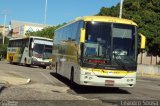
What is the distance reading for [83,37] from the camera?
62.7 ft

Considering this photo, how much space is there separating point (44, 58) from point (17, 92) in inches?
1087

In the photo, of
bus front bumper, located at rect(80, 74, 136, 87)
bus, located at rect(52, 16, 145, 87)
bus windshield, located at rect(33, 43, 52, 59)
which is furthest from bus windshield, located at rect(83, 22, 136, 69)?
bus windshield, located at rect(33, 43, 52, 59)

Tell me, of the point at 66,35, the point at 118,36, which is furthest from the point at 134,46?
the point at 66,35

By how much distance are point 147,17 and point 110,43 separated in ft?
115

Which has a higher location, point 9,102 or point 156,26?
point 156,26

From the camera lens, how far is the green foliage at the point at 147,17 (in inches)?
2073

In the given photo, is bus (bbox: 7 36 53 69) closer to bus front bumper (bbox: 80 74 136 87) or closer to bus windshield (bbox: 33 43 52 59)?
bus windshield (bbox: 33 43 52 59)

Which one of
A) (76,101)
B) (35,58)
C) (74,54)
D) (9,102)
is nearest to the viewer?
(9,102)

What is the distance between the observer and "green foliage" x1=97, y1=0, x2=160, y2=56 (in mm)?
52656

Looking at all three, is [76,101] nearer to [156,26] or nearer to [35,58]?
[35,58]

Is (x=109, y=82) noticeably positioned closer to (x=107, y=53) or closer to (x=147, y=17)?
(x=107, y=53)

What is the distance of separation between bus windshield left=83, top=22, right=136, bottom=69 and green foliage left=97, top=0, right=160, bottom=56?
32514mm

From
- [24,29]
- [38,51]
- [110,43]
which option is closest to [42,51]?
[38,51]

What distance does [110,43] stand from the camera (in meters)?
19.5
